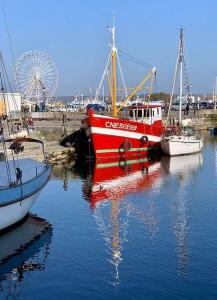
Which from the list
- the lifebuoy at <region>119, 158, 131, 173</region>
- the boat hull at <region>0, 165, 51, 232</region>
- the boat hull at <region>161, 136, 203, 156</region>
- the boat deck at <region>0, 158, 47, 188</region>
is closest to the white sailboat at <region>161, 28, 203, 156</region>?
the boat hull at <region>161, 136, 203, 156</region>

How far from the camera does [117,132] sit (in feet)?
147

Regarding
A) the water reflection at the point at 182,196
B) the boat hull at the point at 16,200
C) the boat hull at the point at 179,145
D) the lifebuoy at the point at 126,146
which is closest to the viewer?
the water reflection at the point at 182,196

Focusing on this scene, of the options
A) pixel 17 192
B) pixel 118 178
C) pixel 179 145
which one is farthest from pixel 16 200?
pixel 179 145

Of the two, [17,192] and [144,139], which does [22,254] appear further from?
[144,139]

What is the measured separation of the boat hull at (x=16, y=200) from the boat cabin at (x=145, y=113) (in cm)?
2735

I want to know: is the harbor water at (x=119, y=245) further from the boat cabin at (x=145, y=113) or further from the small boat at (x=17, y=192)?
the boat cabin at (x=145, y=113)

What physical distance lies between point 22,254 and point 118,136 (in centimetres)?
2726

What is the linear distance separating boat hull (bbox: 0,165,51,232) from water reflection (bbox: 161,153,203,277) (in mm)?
6475

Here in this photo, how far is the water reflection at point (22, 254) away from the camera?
15773 millimetres

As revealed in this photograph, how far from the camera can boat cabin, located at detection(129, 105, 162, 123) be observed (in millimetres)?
49531

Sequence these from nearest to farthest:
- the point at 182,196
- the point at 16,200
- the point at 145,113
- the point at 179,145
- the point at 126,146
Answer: the point at 16,200 → the point at 182,196 → the point at 126,146 → the point at 179,145 → the point at 145,113

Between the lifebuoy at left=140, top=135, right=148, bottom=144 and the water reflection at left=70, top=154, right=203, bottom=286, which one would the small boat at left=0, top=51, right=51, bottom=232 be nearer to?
the water reflection at left=70, top=154, right=203, bottom=286

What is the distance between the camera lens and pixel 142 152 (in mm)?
47906

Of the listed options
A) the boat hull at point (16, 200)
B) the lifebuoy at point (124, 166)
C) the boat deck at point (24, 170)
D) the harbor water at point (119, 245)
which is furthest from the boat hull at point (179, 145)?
the boat hull at point (16, 200)
